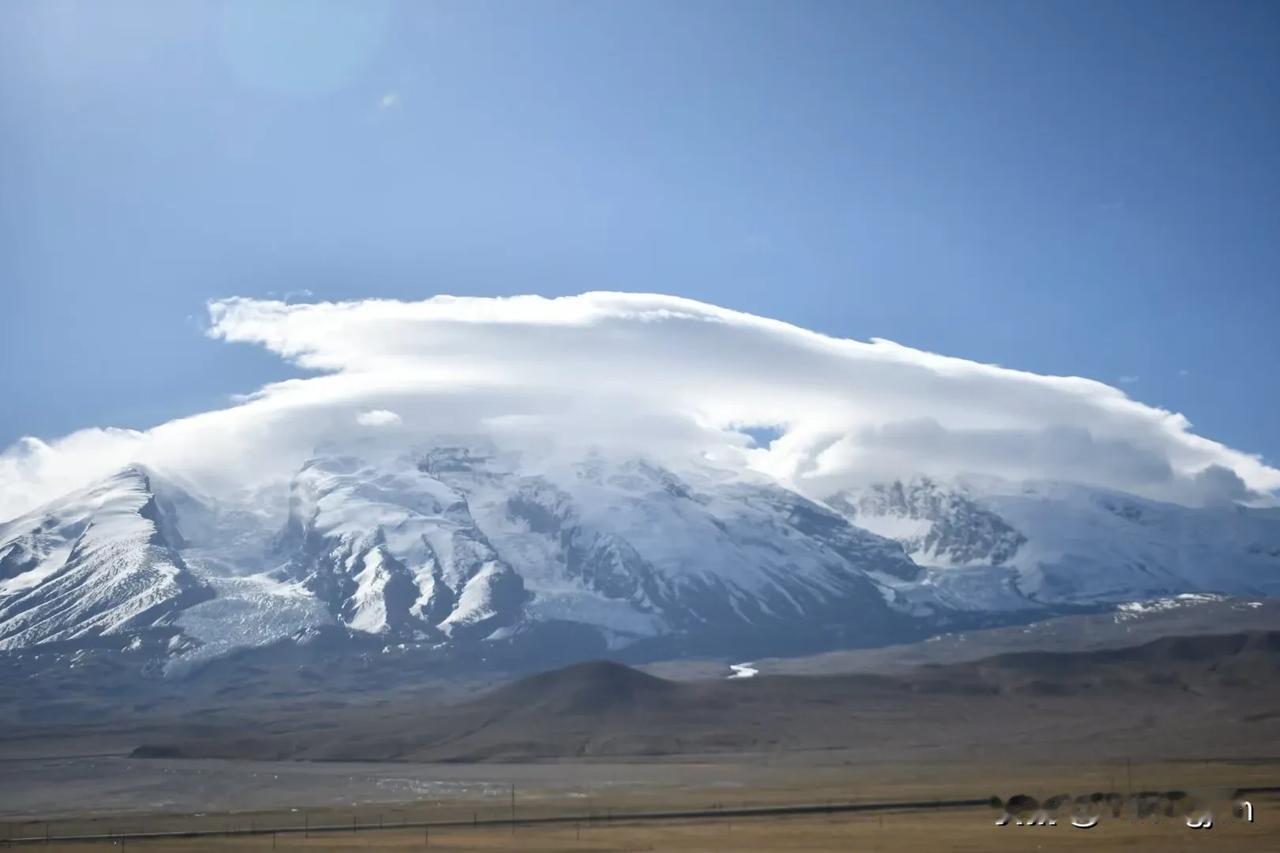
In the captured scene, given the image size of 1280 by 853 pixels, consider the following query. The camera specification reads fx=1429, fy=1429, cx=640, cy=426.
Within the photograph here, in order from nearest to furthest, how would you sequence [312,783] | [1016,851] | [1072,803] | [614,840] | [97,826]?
[1016,851]
[614,840]
[1072,803]
[97,826]
[312,783]

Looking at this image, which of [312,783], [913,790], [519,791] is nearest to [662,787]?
[519,791]

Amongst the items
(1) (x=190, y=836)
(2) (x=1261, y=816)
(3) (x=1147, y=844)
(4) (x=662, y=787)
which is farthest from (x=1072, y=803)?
(1) (x=190, y=836)

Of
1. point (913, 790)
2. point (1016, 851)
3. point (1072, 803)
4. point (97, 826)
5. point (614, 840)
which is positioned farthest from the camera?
point (913, 790)

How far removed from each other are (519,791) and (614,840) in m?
67.7

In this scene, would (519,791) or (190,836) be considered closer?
(190,836)

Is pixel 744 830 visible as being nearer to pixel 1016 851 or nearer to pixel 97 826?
pixel 1016 851

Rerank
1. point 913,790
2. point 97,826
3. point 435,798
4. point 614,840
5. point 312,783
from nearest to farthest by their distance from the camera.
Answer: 1. point 614,840
2. point 97,826
3. point 913,790
4. point 435,798
5. point 312,783

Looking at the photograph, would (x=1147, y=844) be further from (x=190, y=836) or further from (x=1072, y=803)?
(x=190, y=836)

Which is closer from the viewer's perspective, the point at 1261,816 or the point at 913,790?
the point at 1261,816

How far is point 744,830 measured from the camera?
382 ft

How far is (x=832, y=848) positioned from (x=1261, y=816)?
3652 cm

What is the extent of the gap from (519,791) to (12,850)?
71758mm

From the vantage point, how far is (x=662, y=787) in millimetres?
175000

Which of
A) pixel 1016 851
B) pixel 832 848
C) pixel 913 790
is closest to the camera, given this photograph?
pixel 1016 851
